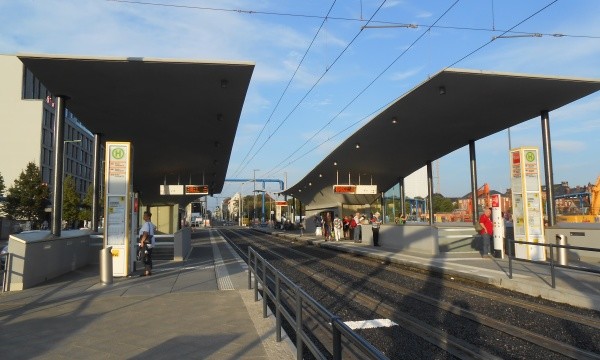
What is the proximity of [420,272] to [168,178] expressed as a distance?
25312 millimetres

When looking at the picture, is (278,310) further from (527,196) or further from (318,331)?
(527,196)

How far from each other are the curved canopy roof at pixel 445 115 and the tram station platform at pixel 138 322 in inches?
412

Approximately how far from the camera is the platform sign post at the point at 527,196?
53.5 ft

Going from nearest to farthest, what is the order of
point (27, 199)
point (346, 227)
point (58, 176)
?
1. point (58, 176)
2. point (346, 227)
3. point (27, 199)

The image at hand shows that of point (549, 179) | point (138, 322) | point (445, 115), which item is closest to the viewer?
point (138, 322)

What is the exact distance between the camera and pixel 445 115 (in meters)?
21.0

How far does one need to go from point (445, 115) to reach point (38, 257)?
1601 centimetres


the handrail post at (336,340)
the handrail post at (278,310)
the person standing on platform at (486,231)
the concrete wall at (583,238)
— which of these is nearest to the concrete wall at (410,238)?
the person standing on platform at (486,231)

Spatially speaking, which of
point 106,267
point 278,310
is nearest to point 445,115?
point 106,267

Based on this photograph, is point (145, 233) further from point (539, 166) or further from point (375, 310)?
point (539, 166)

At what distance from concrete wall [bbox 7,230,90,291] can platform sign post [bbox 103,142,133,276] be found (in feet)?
4.46

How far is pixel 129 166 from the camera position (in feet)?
44.5

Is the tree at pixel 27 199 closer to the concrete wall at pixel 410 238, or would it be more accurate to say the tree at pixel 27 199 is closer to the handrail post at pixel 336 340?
the concrete wall at pixel 410 238

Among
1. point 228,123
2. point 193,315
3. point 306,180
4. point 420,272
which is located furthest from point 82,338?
point 306,180
